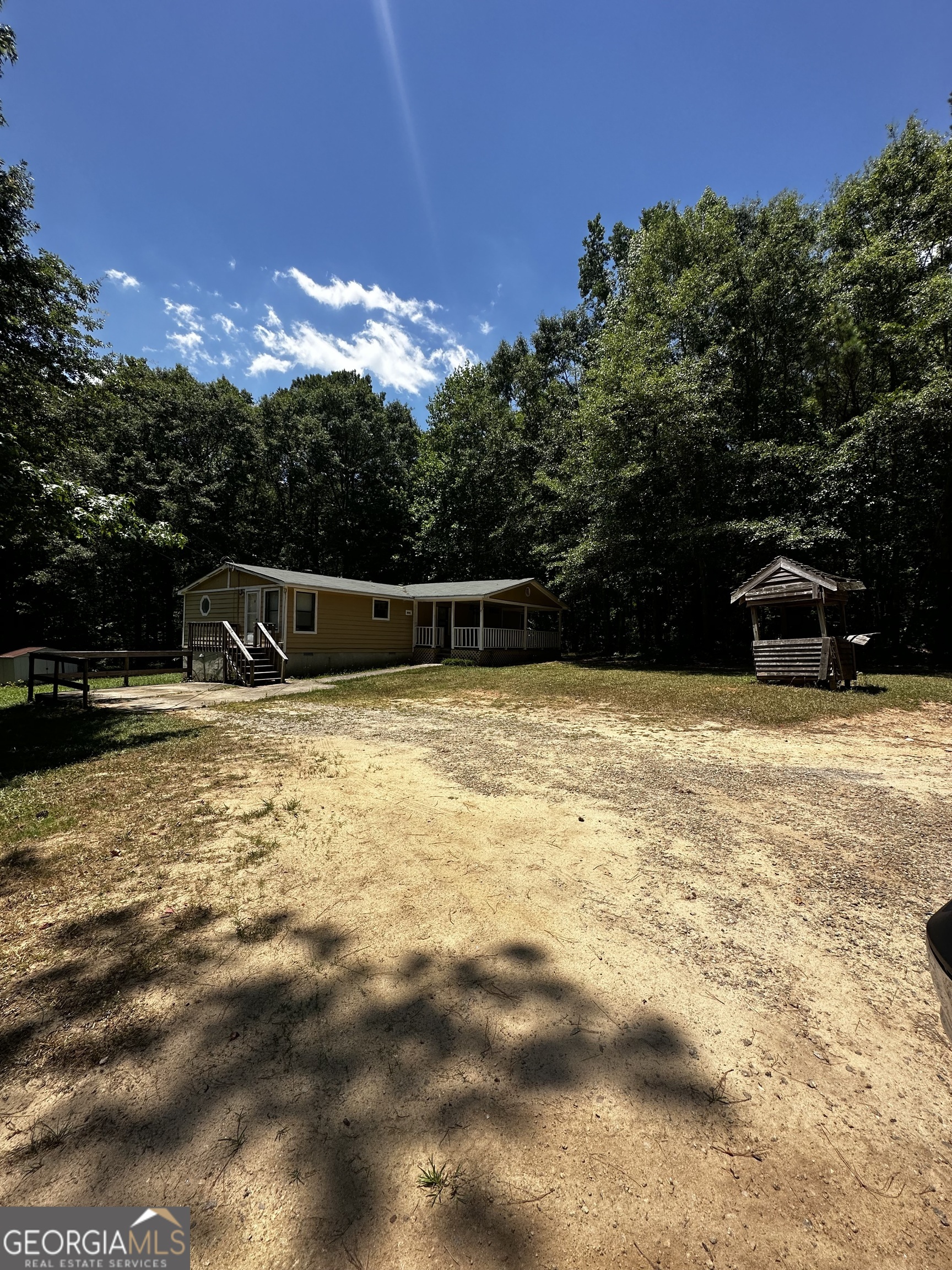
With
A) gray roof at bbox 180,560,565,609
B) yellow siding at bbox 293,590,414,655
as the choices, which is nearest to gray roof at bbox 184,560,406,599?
gray roof at bbox 180,560,565,609

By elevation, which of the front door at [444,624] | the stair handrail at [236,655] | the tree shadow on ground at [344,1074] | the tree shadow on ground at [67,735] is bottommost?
the tree shadow on ground at [344,1074]

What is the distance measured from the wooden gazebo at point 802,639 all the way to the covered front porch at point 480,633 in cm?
894

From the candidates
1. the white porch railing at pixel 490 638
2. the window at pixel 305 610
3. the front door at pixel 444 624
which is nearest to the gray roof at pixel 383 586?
the window at pixel 305 610

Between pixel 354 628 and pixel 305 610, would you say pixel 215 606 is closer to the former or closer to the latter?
pixel 305 610

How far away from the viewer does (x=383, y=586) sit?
19.8 metres

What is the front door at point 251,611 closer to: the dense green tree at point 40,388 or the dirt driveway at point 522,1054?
the dense green tree at point 40,388

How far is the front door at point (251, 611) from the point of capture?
16562 mm

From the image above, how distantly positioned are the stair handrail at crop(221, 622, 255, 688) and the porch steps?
0.65 ft

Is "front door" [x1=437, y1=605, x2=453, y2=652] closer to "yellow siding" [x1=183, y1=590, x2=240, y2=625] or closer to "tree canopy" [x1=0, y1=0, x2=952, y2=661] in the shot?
"tree canopy" [x1=0, y1=0, x2=952, y2=661]

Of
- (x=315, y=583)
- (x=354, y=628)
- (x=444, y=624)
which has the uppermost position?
(x=315, y=583)

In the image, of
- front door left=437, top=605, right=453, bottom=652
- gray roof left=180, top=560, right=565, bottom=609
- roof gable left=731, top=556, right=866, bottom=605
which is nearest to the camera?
roof gable left=731, top=556, right=866, bottom=605

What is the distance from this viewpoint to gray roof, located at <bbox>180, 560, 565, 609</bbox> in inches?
637

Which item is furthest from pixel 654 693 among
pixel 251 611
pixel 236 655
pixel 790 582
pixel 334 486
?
pixel 334 486

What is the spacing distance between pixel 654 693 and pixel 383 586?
12.1 metres
